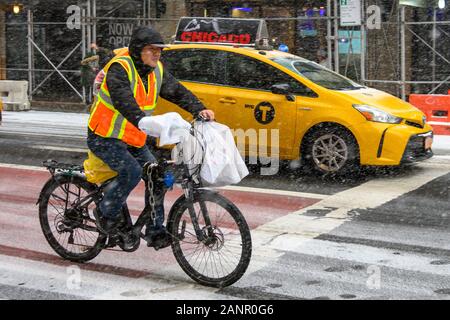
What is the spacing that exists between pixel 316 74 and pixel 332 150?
1235 millimetres

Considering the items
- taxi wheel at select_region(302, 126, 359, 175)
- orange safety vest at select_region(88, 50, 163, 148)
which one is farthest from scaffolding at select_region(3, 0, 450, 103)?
orange safety vest at select_region(88, 50, 163, 148)

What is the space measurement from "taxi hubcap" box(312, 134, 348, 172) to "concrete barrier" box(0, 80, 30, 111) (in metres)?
12.5

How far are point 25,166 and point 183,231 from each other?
6278 millimetres

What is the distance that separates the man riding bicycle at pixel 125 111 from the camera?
18.5ft

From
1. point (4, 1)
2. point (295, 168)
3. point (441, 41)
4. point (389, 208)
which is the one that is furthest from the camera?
point (4, 1)

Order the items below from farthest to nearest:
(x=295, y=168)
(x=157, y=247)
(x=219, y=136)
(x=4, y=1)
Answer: (x=4, y=1)
(x=295, y=168)
(x=157, y=247)
(x=219, y=136)

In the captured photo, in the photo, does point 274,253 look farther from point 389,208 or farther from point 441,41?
point 441,41

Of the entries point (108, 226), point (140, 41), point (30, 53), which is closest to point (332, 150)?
point (108, 226)

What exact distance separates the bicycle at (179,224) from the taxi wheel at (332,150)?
482cm

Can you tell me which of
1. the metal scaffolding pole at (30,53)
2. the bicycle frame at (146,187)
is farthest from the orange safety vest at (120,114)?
the metal scaffolding pole at (30,53)

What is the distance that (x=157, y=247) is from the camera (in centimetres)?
594

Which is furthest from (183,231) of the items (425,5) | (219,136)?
(425,5)

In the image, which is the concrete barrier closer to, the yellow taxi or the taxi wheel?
the yellow taxi

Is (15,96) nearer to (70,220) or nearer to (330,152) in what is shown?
(330,152)
